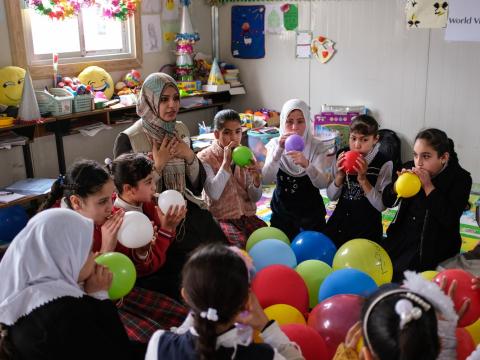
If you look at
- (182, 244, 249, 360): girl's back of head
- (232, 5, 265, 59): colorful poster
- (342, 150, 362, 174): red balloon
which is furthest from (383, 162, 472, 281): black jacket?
(232, 5, 265, 59): colorful poster

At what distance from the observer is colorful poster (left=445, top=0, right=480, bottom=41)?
416 cm

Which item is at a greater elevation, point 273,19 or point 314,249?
point 273,19

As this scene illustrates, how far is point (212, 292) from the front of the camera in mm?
1177

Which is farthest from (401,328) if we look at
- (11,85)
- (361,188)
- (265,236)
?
(11,85)

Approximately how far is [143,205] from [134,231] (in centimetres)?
35

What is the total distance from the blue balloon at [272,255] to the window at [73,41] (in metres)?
2.64

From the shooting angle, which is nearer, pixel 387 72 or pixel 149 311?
pixel 149 311

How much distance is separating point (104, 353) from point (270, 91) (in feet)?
14.8

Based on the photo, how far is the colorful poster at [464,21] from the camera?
4.16 m

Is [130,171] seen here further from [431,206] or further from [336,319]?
[431,206]

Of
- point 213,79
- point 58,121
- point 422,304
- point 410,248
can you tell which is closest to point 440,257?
point 410,248

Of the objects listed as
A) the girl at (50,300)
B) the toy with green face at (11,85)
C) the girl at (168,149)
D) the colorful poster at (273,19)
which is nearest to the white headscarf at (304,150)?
the girl at (168,149)

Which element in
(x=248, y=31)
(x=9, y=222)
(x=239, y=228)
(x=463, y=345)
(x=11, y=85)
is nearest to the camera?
(x=463, y=345)

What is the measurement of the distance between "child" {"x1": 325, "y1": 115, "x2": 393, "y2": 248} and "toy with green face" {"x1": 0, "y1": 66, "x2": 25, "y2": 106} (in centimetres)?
241
